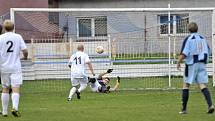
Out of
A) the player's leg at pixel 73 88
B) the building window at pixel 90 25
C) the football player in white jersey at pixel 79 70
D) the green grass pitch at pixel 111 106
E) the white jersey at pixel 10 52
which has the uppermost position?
the building window at pixel 90 25

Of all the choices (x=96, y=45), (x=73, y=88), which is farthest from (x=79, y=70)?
(x=96, y=45)

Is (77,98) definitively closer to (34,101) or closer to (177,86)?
(34,101)

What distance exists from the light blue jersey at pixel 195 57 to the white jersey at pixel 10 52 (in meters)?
3.36

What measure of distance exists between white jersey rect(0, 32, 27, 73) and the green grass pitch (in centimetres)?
99

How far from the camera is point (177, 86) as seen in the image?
2102 cm

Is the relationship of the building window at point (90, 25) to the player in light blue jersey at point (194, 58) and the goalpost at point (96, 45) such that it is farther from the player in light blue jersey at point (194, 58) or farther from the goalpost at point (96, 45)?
the player in light blue jersey at point (194, 58)

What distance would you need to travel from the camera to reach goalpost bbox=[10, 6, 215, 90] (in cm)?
2217

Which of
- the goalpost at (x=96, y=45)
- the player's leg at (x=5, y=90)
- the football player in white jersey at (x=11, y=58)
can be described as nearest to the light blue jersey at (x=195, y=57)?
the football player in white jersey at (x=11, y=58)

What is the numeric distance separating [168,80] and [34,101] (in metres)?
6.97

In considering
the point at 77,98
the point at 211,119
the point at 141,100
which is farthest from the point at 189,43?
the point at 77,98

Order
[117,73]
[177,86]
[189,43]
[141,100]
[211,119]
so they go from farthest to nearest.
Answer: [117,73]
[177,86]
[141,100]
[189,43]
[211,119]

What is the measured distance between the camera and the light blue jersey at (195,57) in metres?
12.7

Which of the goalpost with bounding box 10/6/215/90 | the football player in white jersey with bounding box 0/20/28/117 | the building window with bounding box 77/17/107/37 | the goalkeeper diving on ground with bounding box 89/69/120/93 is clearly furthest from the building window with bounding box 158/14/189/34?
the football player in white jersey with bounding box 0/20/28/117

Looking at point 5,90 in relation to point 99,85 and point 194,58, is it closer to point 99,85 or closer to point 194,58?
point 194,58
